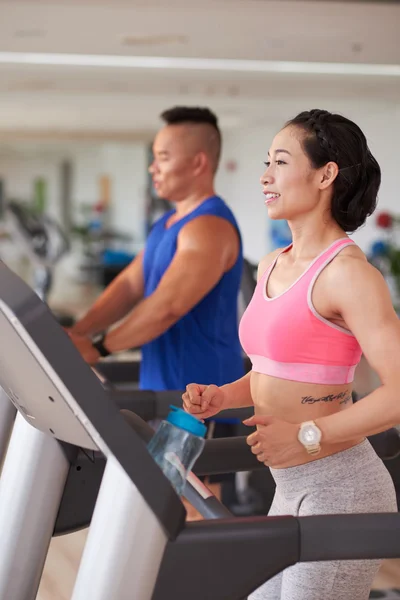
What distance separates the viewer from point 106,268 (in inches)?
472

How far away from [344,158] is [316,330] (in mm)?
236

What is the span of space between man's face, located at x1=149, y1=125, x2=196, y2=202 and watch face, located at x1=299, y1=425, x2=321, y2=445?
4.30 feet

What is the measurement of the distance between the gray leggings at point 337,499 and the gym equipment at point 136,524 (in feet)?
0.29

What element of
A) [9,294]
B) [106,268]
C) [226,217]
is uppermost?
[226,217]

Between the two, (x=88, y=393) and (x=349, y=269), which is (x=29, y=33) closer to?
(x=349, y=269)

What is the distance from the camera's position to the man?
2137mm

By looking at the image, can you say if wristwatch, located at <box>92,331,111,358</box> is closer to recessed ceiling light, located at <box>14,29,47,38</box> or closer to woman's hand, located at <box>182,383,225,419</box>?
woman's hand, located at <box>182,383,225,419</box>

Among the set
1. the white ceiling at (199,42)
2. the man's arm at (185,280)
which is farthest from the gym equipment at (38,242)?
the man's arm at (185,280)

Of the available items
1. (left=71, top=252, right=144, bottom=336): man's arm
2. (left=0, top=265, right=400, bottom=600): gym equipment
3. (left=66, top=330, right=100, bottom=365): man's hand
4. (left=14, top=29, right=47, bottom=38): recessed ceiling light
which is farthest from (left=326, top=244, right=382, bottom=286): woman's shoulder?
(left=14, top=29, right=47, bottom=38): recessed ceiling light

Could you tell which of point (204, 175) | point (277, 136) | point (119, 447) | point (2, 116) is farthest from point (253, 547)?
point (2, 116)

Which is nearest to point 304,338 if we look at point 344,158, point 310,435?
point 310,435

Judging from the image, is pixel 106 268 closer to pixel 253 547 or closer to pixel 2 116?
pixel 2 116

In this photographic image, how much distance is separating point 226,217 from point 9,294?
1337 mm

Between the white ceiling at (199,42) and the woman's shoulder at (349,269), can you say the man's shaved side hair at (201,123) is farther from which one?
the white ceiling at (199,42)
